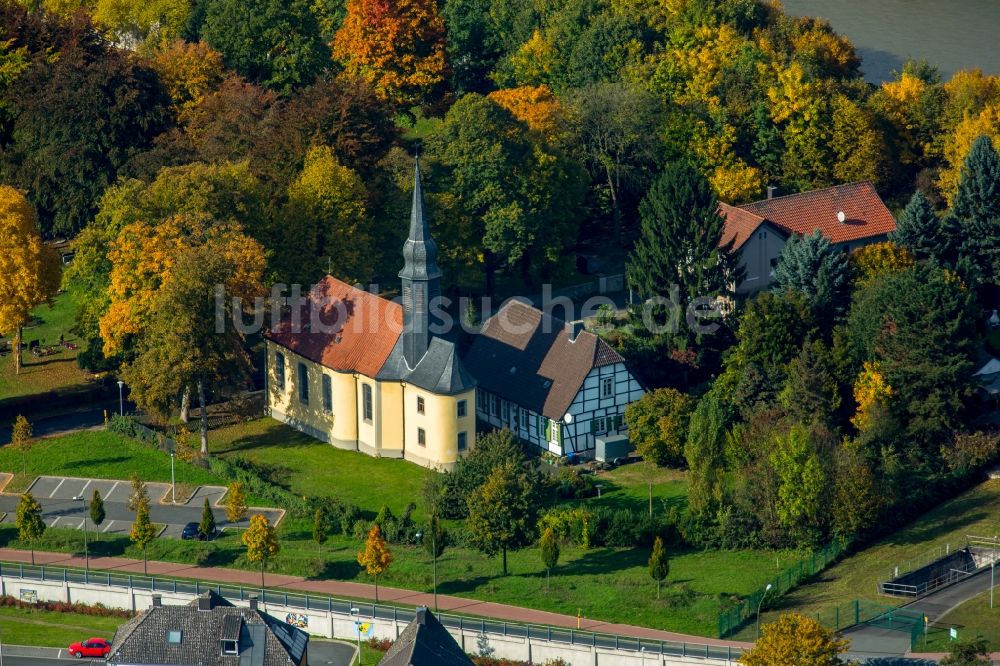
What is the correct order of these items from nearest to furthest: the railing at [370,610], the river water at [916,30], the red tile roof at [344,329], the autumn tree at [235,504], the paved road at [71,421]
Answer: the railing at [370,610] → the autumn tree at [235,504] → the red tile roof at [344,329] → the paved road at [71,421] → the river water at [916,30]

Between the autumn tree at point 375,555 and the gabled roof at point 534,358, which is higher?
the gabled roof at point 534,358

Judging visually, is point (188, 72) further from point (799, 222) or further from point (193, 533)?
point (193, 533)

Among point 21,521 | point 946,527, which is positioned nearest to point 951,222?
point 946,527

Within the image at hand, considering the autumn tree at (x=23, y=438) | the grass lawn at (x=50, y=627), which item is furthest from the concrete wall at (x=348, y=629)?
the autumn tree at (x=23, y=438)

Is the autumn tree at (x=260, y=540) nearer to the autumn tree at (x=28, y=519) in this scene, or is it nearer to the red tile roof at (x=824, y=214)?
the autumn tree at (x=28, y=519)

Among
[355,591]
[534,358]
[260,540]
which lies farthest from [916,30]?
[260,540]

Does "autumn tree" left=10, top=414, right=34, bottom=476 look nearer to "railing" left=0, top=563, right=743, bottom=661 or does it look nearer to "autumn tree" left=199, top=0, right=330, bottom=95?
"railing" left=0, top=563, right=743, bottom=661

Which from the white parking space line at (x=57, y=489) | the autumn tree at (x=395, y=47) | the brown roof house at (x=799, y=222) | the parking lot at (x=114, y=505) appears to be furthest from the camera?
the autumn tree at (x=395, y=47)
